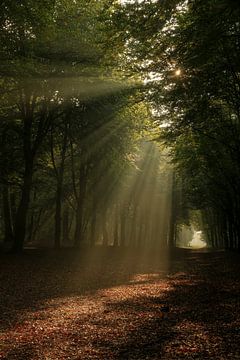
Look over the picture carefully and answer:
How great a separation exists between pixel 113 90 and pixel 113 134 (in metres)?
5.85

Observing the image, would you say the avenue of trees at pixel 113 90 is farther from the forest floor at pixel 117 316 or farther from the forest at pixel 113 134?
the forest floor at pixel 117 316

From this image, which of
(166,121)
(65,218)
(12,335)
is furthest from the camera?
(65,218)

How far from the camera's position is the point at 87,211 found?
51.2 meters

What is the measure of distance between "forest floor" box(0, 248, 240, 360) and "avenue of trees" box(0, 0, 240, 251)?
722 centimetres

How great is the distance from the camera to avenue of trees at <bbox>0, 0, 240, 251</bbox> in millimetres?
12695

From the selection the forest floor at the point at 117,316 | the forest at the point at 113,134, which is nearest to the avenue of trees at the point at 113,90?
the forest at the point at 113,134

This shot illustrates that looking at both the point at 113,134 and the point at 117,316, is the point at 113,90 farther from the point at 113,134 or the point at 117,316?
the point at 117,316

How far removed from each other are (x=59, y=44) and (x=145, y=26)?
507 inches

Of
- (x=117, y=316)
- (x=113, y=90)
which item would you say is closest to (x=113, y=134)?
(x=113, y=90)

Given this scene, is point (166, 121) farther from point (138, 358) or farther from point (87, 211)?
point (87, 211)

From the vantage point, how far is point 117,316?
10.9 m

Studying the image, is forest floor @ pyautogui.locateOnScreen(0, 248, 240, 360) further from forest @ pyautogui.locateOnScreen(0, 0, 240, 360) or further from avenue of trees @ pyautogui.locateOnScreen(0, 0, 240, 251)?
avenue of trees @ pyautogui.locateOnScreen(0, 0, 240, 251)

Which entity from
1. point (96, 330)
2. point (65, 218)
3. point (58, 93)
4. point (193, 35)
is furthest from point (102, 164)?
point (96, 330)

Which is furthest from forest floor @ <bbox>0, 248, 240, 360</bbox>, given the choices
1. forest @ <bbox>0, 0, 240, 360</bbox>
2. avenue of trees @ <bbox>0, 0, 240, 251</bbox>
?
avenue of trees @ <bbox>0, 0, 240, 251</bbox>
